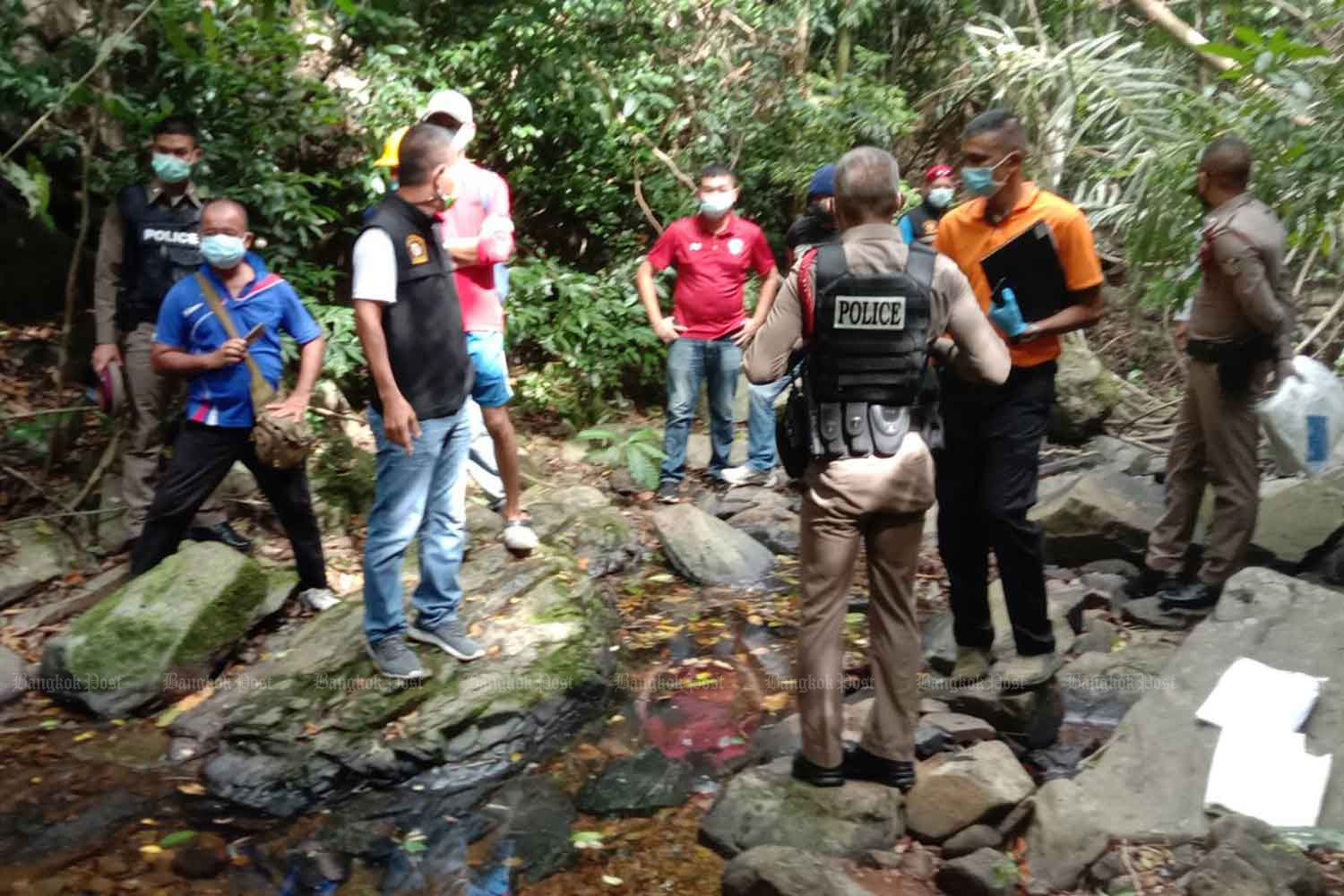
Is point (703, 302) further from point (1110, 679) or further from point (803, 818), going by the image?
point (803, 818)

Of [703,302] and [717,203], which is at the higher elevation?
[717,203]

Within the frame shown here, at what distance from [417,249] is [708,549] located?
9.46ft

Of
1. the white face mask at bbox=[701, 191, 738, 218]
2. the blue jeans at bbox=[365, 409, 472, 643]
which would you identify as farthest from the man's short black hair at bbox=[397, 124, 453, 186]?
the white face mask at bbox=[701, 191, 738, 218]

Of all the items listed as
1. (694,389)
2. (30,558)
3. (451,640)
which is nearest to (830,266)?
(451,640)

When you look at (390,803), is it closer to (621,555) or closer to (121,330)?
(621,555)

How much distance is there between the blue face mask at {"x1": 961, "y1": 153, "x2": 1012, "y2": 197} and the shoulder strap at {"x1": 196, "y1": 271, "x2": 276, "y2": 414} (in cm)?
319

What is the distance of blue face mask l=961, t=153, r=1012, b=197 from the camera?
3.90 m

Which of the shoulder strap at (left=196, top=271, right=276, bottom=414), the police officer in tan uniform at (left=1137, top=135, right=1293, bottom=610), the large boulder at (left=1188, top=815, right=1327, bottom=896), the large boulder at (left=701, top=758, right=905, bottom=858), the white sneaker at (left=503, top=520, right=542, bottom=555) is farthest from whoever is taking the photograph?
the white sneaker at (left=503, top=520, right=542, bottom=555)

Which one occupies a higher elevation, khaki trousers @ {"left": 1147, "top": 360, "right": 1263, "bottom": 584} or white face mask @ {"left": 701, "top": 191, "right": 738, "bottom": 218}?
white face mask @ {"left": 701, "top": 191, "right": 738, "bottom": 218}

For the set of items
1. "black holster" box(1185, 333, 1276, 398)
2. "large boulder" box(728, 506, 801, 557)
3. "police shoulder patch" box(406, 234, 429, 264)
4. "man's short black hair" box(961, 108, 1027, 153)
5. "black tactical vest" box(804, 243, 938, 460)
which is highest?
"man's short black hair" box(961, 108, 1027, 153)

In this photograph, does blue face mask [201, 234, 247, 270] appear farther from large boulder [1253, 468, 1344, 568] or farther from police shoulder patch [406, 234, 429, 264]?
large boulder [1253, 468, 1344, 568]

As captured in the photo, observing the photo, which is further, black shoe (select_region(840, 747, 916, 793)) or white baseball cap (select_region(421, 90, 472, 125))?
white baseball cap (select_region(421, 90, 472, 125))

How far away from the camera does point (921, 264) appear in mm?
3266

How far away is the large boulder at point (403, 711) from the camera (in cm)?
401
